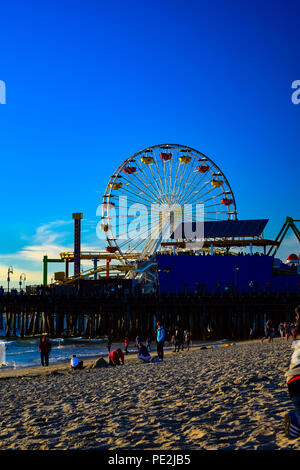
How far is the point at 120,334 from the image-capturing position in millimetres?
51188

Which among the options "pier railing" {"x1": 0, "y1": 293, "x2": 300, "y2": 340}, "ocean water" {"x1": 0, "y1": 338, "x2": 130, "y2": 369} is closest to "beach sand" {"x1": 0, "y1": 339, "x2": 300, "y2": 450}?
"ocean water" {"x1": 0, "y1": 338, "x2": 130, "y2": 369}

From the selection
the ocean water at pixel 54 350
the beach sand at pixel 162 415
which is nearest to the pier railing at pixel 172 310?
the ocean water at pixel 54 350

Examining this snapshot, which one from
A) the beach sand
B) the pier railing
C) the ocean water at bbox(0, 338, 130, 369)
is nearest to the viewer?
the beach sand

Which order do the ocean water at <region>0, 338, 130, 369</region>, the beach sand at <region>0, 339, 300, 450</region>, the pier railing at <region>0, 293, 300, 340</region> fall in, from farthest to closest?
the pier railing at <region>0, 293, 300, 340</region>
the ocean water at <region>0, 338, 130, 369</region>
the beach sand at <region>0, 339, 300, 450</region>

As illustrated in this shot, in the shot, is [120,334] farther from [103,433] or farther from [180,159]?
[103,433]

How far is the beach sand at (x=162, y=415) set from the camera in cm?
621

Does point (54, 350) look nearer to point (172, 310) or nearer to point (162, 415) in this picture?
point (172, 310)

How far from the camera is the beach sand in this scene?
6.21 m

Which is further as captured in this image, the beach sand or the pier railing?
the pier railing

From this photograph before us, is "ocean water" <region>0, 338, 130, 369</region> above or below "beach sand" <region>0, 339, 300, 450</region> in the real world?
below

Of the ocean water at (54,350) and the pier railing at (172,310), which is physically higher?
the pier railing at (172,310)

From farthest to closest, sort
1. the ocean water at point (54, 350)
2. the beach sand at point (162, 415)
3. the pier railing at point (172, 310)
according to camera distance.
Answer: the pier railing at point (172, 310), the ocean water at point (54, 350), the beach sand at point (162, 415)

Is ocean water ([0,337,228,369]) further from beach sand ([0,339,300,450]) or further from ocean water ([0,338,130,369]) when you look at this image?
beach sand ([0,339,300,450])

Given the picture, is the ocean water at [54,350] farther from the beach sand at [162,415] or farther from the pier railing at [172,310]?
the beach sand at [162,415]
